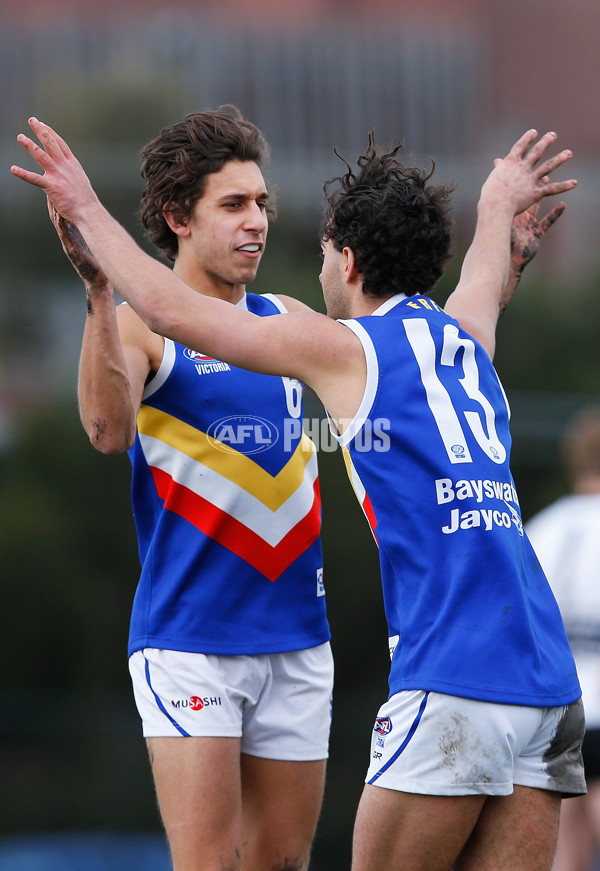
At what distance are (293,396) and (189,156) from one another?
950mm

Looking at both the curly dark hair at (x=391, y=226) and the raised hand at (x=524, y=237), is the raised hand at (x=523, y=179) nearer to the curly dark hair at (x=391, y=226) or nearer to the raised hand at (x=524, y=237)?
the raised hand at (x=524, y=237)

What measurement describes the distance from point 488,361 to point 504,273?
734mm

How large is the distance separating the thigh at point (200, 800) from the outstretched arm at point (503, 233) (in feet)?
5.41

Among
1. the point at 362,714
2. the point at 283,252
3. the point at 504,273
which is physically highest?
the point at 283,252

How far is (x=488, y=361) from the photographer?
3.50 meters

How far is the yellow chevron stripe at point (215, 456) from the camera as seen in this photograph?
151 inches

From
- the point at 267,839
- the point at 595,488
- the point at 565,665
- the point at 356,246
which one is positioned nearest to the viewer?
the point at 565,665

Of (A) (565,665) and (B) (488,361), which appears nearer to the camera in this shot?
(A) (565,665)

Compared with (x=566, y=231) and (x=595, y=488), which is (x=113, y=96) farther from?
(x=595, y=488)

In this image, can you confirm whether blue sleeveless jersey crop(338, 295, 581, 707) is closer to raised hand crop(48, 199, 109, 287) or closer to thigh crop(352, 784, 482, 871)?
thigh crop(352, 784, 482, 871)

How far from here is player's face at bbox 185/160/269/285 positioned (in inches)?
159

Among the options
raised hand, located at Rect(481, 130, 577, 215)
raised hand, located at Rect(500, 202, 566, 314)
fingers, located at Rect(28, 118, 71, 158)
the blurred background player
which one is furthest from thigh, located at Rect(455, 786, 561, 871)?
the blurred background player

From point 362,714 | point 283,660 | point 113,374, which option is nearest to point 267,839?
point 283,660

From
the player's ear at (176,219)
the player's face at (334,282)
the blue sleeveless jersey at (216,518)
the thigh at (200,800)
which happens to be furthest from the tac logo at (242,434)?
the thigh at (200,800)
